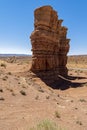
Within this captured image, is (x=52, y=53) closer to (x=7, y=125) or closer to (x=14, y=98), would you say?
(x=14, y=98)

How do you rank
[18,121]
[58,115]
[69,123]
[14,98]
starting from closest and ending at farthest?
1. [18,121]
2. [69,123]
3. [58,115]
4. [14,98]

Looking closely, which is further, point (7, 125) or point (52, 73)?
point (52, 73)

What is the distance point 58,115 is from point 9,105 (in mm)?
2548

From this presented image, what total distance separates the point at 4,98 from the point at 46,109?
240 cm

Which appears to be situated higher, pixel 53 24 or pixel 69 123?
pixel 53 24

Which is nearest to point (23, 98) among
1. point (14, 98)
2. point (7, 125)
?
point (14, 98)

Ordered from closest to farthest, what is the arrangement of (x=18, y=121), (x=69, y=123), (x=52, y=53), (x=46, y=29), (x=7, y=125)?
1. (x=7, y=125)
2. (x=18, y=121)
3. (x=69, y=123)
4. (x=46, y=29)
5. (x=52, y=53)

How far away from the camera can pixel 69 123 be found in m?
11.2

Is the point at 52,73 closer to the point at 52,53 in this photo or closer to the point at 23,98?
the point at 52,53

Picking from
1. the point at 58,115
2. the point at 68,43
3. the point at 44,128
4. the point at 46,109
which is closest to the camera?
the point at 44,128

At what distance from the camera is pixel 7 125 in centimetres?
959

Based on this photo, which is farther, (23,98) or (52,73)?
(52,73)

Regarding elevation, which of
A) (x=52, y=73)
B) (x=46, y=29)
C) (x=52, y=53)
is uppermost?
(x=46, y=29)

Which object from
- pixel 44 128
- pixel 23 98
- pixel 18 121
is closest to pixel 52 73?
pixel 23 98
